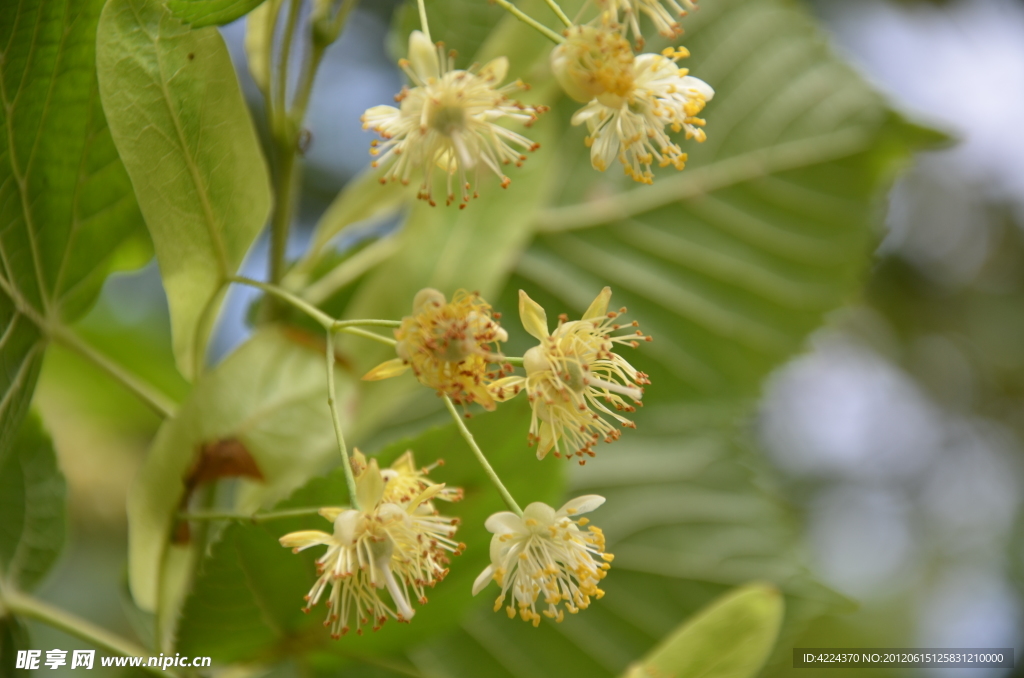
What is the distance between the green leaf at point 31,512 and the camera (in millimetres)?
576

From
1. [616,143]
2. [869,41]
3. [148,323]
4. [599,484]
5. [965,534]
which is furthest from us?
→ [965,534]

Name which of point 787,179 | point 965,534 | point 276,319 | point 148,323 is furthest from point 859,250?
point 965,534

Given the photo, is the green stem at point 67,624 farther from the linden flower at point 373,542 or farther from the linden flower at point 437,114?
the linden flower at point 437,114

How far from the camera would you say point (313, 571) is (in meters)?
0.51

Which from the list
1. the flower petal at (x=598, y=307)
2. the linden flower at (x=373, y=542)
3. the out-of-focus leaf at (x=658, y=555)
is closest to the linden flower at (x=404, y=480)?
the linden flower at (x=373, y=542)

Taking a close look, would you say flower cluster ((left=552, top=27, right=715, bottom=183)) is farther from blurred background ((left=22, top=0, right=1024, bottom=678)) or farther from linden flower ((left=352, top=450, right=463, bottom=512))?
blurred background ((left=22, top=0, right=1024, bottom=678))

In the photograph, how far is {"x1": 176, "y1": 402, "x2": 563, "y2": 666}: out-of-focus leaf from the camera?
480mm

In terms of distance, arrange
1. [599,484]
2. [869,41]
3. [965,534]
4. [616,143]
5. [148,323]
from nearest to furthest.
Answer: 1. [616,143]
2. [599,484]
3. [148,323]
4. [869,41]
5. [965,534]

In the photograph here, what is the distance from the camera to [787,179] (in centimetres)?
93

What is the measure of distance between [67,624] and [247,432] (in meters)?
0.17

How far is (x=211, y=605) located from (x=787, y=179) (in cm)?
74

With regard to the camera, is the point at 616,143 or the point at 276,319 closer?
the point at 616,143

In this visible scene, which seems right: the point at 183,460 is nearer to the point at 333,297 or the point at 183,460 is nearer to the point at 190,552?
the point at 190,552

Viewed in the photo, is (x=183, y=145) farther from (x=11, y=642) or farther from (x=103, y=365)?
(x=11, y=642)
